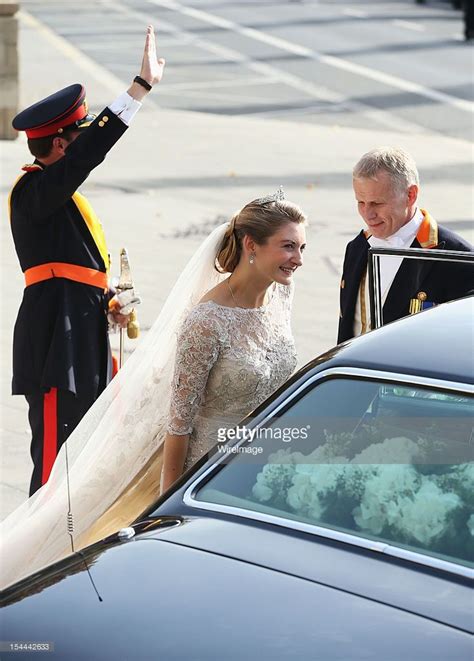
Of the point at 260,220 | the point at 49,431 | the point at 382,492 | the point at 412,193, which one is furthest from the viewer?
the point at 49,431

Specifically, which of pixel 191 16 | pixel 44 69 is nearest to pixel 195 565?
pixel 44 69

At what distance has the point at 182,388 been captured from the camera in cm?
421

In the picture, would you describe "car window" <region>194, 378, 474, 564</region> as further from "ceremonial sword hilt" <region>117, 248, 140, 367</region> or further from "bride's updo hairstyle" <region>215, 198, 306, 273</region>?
"ceremonial sword hilt" <region>117, 248, 140, 367</region>

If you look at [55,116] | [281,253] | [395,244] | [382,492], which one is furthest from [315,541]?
[55,116]

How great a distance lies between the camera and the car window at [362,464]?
3307 mm

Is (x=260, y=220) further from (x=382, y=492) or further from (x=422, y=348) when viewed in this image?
(x=382, y=492)

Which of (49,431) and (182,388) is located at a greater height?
(182,388)

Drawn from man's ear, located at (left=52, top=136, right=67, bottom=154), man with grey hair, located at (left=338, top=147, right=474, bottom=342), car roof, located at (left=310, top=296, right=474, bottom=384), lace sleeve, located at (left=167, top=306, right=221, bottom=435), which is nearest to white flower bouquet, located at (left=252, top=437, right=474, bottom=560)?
car roof, located at (left=310, top=296, right=474, bottom=384)

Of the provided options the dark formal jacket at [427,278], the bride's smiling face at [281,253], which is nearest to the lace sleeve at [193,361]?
the bride's smiling face at [281,253]

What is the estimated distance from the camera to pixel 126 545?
11.0ft

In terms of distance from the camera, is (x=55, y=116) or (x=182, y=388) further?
(x=55, y=116)

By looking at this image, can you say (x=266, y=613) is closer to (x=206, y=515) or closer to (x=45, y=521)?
(x=206, y=515)

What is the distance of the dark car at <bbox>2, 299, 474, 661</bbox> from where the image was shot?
2.87 meters

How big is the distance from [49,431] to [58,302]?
53cm
